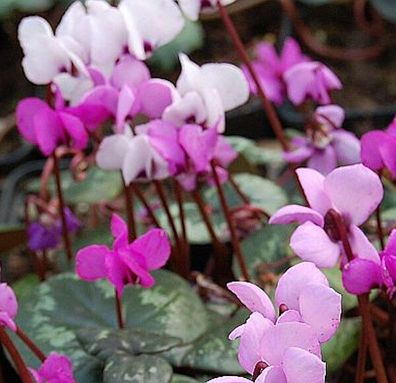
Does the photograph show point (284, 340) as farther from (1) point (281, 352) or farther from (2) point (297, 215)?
(2) point (297, 215)

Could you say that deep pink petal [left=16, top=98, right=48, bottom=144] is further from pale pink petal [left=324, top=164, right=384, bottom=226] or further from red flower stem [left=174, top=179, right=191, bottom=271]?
pale pink petal [left=324, top=164, right=384, bottom=226]

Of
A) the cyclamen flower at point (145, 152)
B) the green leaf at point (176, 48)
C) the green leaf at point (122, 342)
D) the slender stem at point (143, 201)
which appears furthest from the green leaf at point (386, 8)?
the green leaf at point (122, 342)

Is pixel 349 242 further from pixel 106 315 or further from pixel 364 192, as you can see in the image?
pixel 106 315

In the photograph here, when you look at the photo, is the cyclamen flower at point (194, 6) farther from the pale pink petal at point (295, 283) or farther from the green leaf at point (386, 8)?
the green leaf at point (386, 8)

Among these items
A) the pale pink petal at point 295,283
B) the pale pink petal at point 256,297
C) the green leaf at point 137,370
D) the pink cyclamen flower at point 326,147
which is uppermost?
the pale pink petal at point 256,297

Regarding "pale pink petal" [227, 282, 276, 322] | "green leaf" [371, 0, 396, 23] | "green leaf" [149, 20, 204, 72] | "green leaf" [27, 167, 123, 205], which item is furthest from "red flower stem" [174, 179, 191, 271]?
"green leaf" [371, 0, 396, 23]

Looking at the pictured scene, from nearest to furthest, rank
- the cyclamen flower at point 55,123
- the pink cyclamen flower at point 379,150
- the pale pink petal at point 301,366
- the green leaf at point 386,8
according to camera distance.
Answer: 1. the pale pink petal at point 301,366
2. the pink cyclamen flower at point 379,150
3. the cyclamen flower at point 55,123
4. the green leaf at point 386,8
